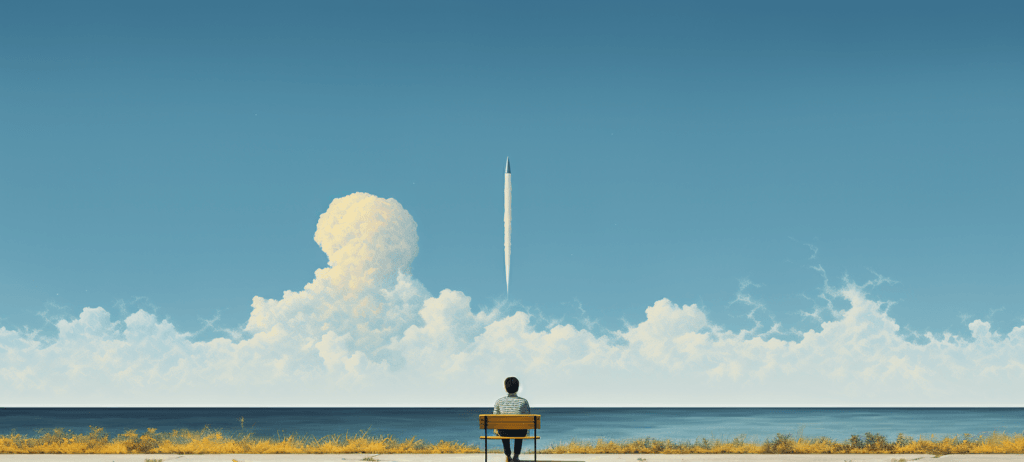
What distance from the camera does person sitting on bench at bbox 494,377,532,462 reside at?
13758 millimetres

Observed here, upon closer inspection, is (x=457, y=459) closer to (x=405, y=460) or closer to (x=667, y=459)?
(x=405, y=460)

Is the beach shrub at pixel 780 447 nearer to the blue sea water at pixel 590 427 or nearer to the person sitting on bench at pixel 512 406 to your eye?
the person sitting on bench at pixel 512 406

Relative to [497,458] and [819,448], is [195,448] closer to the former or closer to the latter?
[497,458]

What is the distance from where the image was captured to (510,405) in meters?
13.8

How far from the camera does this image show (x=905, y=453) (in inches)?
666

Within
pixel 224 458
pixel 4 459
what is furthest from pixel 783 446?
pixel 4 459

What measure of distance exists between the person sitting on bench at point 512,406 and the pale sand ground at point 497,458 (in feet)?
2.52

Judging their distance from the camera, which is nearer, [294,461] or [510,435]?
[510,435]

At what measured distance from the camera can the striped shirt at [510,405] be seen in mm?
13789

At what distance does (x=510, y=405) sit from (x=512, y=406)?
0.04 meters

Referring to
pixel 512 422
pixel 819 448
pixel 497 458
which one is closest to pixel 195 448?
pixel 497 458

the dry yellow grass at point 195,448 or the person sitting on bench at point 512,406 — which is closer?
the person sitting on bench at point 512,406

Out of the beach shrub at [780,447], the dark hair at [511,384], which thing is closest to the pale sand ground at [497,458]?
the beach shrub at [780,447]

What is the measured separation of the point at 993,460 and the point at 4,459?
57.8ft
